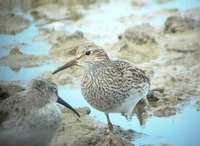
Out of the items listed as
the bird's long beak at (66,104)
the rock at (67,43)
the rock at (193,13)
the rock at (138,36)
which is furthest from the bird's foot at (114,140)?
the rock at (193,13)

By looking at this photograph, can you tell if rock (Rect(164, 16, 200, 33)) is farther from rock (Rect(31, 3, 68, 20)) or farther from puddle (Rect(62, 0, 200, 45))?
rock (Rect(31, 3, 68, 20))

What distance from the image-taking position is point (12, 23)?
13.6m

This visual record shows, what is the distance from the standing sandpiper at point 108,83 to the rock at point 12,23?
13.6 ft

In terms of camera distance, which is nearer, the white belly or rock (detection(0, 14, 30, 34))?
the white belly

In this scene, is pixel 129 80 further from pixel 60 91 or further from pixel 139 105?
pixel 60 91

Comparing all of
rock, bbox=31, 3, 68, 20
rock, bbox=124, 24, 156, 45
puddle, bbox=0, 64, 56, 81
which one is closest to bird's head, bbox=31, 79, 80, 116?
puddle, bbox=0, 64, 56, 81

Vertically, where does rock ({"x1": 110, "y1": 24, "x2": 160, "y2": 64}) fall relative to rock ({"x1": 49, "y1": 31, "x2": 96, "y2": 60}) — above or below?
above

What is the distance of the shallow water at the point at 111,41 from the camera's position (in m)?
9.34

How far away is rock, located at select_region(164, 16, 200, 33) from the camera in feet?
41.9

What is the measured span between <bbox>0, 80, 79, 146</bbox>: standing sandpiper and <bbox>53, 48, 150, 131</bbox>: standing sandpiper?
24.4 inches

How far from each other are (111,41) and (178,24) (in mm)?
1176

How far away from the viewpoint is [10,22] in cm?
1364

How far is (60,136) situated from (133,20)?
4809 mm

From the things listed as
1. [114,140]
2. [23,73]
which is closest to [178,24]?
[23,73]
